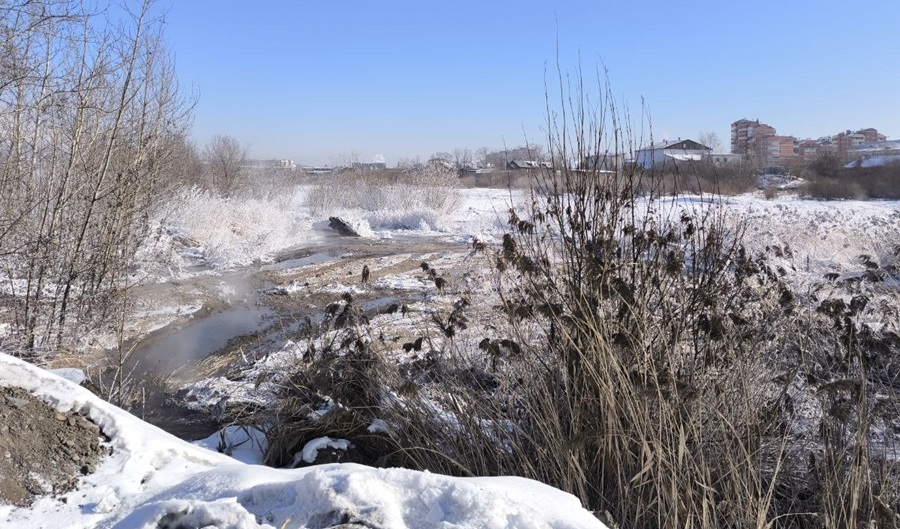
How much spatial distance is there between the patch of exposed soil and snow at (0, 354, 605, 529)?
7cm

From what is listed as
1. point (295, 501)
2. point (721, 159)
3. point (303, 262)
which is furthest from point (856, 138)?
point (295, 501)

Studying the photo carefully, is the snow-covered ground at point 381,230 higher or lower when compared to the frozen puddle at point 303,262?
higher

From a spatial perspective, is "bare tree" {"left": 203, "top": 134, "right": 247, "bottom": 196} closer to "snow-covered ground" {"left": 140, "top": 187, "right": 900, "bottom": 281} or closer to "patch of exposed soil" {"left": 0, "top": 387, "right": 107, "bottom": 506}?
"snow-covered ground" {"left": 140, "top": 187, "right": 900, "bottom": 281}

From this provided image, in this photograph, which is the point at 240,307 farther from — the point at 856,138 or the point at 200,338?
the point at 856,138

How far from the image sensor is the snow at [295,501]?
2.06 metres

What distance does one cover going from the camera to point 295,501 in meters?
2.16

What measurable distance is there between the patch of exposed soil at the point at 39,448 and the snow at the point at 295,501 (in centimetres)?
7

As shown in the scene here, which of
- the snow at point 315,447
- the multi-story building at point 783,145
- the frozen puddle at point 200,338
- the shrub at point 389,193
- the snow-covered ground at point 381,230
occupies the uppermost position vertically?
the multi-story building at point 783,145

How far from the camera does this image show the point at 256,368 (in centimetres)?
708

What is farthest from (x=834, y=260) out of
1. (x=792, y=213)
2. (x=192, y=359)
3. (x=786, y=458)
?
(x=192, y=359)

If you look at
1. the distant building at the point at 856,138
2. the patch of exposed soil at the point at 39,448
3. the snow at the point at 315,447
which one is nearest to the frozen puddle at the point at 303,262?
the snow at the point at 315,447

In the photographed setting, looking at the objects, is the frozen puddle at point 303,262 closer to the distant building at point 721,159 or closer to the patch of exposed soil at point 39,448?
the distant building at point 721,159

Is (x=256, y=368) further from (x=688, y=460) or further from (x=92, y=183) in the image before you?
(x=688, y=460)

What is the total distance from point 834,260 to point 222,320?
12.1 metres
